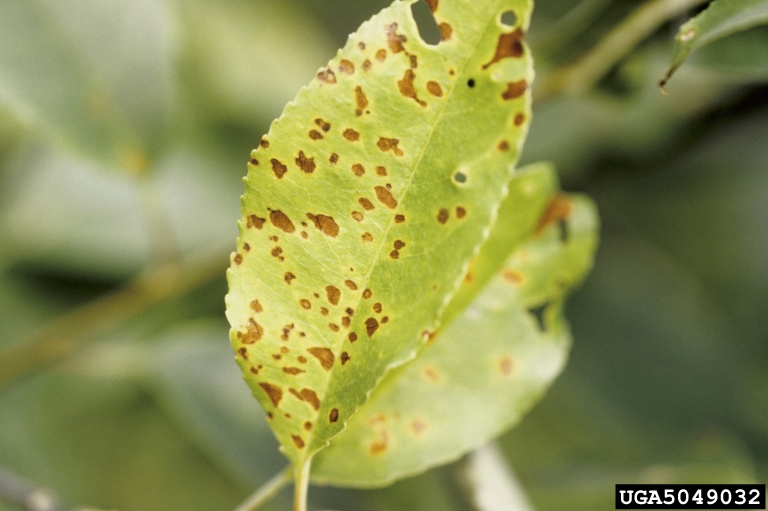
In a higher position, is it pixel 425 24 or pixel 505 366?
pixel 425 24

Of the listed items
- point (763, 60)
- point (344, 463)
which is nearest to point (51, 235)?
point (344, 463)

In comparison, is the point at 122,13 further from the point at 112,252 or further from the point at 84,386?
the point at 84,386

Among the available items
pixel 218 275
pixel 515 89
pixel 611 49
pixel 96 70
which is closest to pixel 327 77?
pixel 515 89

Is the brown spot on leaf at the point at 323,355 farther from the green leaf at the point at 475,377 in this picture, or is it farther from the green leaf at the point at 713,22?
the green leaf at the point at 713,22

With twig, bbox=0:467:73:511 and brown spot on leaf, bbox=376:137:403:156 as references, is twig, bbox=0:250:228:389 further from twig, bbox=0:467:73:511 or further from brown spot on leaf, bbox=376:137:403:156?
brown spot on leaf, bbox=376:137:403:156

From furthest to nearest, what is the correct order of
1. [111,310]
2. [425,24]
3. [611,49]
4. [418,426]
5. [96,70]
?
1. [425,24]
2. [111,310]
3. [96,70]
4. [611,49]
5. [418,426]

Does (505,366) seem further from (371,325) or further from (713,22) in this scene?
(713,22)

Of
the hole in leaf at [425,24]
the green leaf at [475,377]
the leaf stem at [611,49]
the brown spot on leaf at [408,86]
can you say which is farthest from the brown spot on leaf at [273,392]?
the hole in leaf at [425,24]
